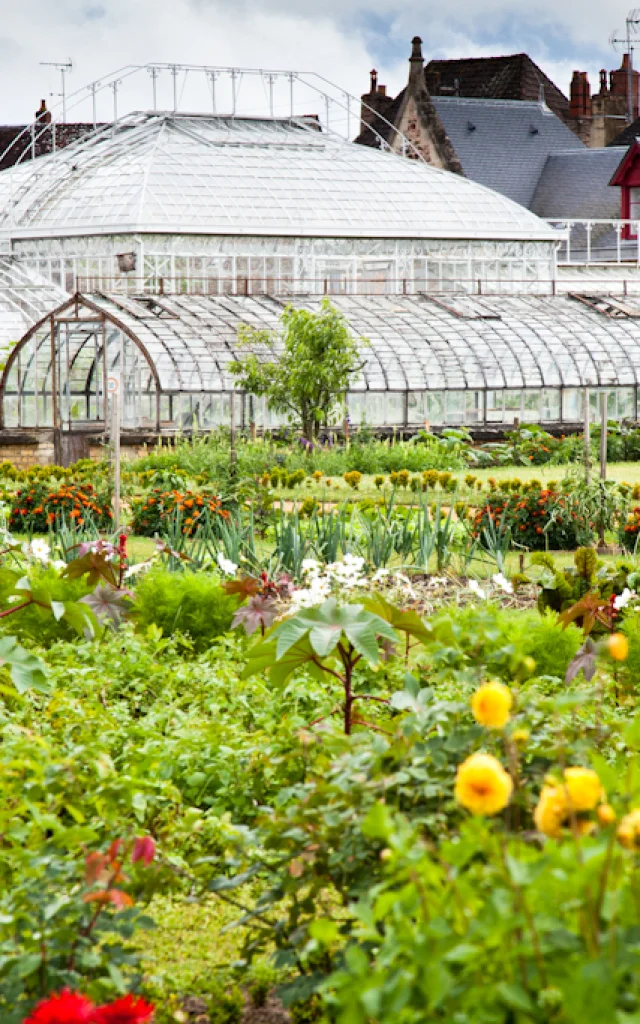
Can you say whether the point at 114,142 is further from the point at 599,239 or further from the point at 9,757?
the point at 9,757

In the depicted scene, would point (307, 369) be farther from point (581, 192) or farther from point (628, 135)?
point (628, 135)

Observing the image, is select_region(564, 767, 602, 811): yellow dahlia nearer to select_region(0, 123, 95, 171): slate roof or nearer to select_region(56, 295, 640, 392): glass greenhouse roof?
select_region(56, 295, 640, 392): glass greenhouse roof

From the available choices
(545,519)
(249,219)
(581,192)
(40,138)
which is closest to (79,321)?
(249,219)

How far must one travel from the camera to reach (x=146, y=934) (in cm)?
369

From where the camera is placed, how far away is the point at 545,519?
438 inches

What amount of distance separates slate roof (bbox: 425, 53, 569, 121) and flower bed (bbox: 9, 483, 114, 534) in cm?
2839

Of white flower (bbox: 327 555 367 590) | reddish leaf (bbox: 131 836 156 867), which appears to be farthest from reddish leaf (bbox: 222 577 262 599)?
reddish leaf (bbox: 131 836 156 867)

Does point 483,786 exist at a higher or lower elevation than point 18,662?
higher

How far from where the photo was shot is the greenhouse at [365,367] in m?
20.5

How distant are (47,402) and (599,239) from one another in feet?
57.6

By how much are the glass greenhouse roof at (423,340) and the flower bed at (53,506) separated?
6.84 m

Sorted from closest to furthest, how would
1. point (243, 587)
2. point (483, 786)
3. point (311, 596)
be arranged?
point (483, 786) < point (311, 596) < point (243, 587)

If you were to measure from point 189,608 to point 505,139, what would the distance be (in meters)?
32.6

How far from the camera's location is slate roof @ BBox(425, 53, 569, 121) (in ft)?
126
